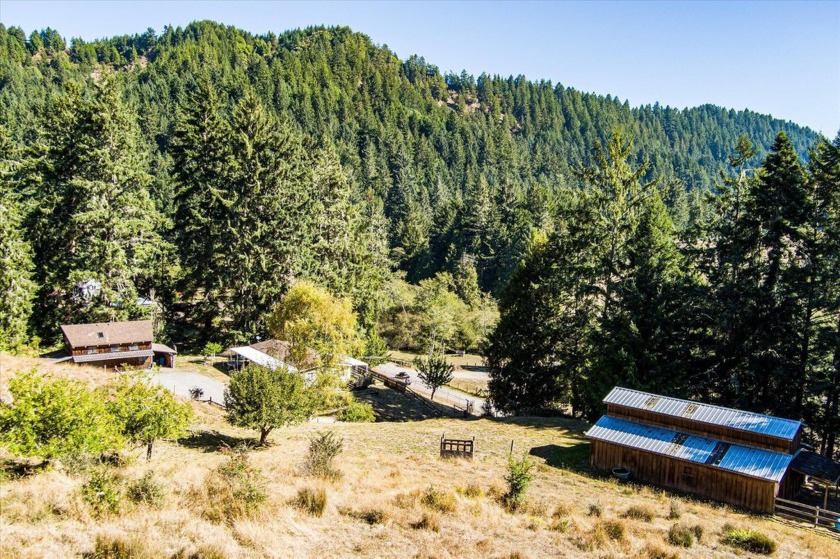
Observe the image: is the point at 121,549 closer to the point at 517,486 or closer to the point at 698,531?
the point at 517,486

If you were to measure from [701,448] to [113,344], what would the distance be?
127 feet

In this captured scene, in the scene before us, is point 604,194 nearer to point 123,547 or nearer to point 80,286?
point 123,547

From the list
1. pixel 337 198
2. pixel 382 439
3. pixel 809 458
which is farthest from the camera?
pixel 337 198

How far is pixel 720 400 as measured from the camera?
→ 34.4 meters

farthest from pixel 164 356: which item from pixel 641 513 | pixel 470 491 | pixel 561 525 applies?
pixel 641 513

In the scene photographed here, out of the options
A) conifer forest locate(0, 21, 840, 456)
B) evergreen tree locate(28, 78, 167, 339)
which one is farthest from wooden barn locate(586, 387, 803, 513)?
evergreen tree locate(28, 78, 167, 339)

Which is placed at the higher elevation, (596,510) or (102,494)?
(102,494)

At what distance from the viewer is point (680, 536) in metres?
16.6

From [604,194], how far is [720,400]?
15496 millimetres

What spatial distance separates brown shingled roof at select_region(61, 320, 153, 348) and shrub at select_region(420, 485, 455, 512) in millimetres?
30754

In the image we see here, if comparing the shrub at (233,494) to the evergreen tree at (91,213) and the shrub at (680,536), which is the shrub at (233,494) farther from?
the evergreen tree at (91,213)

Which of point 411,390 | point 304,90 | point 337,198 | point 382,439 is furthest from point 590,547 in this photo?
point 304,90

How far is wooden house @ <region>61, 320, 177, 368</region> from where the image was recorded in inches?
1540

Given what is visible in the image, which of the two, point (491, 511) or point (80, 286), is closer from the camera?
point (491, 511)
